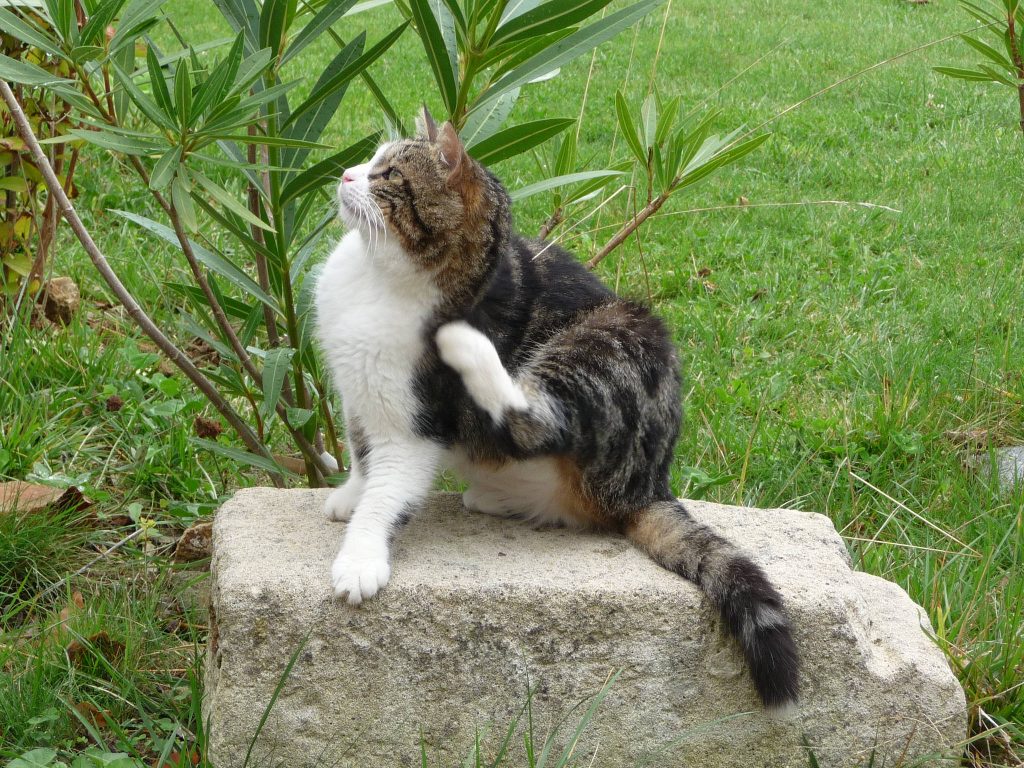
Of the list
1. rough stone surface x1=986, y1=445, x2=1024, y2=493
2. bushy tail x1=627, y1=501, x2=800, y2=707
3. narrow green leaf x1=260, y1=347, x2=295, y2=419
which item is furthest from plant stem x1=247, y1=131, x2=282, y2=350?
rough stone surface x1=986, y1=445, x2=1024, y2=493

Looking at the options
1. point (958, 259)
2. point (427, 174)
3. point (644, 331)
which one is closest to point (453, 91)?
point (427, 174)

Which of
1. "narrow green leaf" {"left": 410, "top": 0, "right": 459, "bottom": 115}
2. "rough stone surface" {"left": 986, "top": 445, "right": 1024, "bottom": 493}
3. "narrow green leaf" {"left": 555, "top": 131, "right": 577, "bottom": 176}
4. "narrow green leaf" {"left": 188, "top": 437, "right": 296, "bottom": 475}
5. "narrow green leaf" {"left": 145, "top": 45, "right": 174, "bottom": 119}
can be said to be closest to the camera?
"narrow green leaf" {"left": 145, "top": 45, "right": 174, "bottom": 119}

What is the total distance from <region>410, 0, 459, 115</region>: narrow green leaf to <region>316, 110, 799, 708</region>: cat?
150mm

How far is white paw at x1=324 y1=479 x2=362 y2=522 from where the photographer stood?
8.45 feet

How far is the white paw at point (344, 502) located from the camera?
2.58m

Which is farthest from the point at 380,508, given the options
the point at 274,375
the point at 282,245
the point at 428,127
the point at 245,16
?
the point at 245,16

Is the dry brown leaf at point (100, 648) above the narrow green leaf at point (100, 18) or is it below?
below

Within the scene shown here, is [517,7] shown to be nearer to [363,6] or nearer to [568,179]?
[568,179]

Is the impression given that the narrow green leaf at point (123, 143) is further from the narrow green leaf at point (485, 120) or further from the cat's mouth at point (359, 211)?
the narrow green leaf at point (485, 120)

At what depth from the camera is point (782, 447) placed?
3762 millimetres

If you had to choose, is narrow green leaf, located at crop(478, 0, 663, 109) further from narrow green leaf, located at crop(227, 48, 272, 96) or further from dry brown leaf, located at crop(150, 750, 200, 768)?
dry brown leaf, located at crop(150, 750, 200, 768)

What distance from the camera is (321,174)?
8.37 ft

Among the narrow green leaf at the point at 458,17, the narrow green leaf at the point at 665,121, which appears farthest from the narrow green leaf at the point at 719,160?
the narrow green leaf at the point at 458,17

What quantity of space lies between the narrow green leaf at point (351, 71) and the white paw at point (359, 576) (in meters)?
1.02
